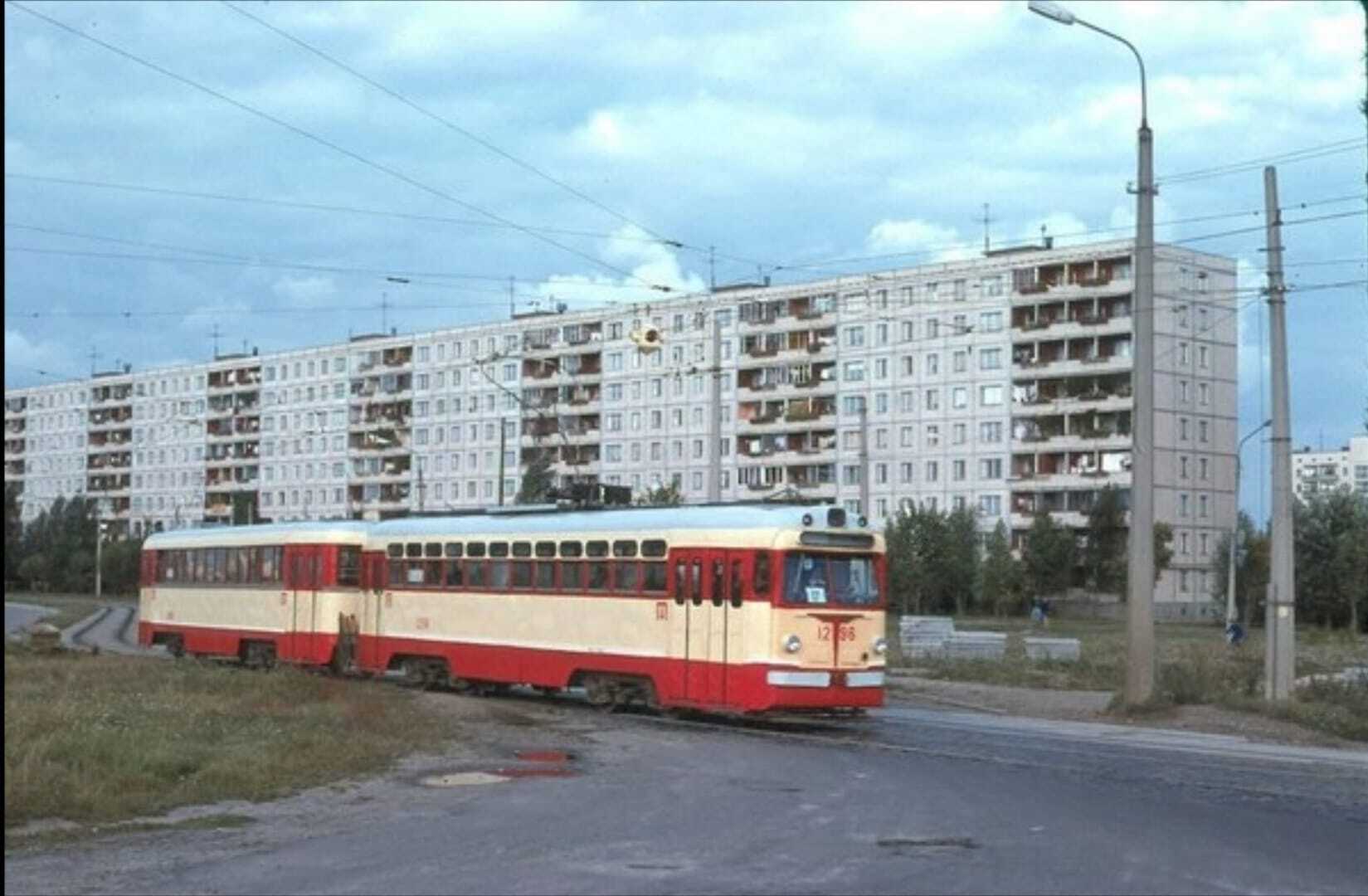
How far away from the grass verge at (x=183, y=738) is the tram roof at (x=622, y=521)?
115 inches

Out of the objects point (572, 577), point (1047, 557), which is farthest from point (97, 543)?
point (572, 577)

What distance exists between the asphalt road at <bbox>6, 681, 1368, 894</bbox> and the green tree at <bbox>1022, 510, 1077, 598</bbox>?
72.0 m

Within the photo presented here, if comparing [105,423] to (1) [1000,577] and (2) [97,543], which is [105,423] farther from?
(1) [1000,577]

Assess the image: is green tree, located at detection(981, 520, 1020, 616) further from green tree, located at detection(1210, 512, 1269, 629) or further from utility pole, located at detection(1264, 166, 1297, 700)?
utility pole, located at detection(1264, 166, 1297, 700)

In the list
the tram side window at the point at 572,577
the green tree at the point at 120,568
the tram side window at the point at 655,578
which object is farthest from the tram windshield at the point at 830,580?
the green tree at the point at 120,568

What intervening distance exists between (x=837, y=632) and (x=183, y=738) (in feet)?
27.1

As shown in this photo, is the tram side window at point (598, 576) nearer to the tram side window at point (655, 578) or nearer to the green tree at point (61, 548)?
the tram side window at point (655, 578)

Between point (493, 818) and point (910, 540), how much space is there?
76784mm

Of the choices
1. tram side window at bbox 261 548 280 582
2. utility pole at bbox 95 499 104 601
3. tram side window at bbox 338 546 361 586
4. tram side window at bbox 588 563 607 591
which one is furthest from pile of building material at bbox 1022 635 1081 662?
utility pole at bbox 95 499 104 601

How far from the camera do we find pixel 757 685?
71.4ft

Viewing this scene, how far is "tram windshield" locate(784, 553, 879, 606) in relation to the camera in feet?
72.2

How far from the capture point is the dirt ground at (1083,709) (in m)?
23.1

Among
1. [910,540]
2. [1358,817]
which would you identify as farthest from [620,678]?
[910,540]

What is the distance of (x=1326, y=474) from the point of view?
10550 centimetres
